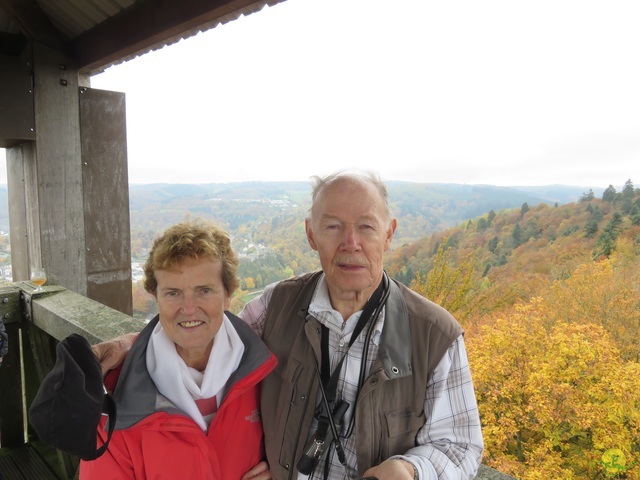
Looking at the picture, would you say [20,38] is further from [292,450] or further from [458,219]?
[458,219]

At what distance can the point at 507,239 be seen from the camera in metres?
16.5

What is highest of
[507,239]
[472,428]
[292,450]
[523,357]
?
[472,428]

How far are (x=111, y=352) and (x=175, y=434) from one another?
336 millimetres

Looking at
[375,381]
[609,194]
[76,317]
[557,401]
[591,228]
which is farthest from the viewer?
[609,194]

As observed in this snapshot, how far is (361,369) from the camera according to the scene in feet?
4.23

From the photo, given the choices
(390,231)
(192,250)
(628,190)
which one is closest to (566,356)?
(390,231)

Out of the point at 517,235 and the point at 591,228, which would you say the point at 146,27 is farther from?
the point at 517,235

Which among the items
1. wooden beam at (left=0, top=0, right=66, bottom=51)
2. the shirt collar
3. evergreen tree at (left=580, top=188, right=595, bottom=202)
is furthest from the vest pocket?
evergreen tree at (left=580, top=188, right=595, bottom=202)

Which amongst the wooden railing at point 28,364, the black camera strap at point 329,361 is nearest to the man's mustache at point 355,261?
the black camera strap at point 329,361

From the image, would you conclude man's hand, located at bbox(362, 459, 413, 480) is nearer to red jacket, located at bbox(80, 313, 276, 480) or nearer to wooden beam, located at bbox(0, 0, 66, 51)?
red jacket, located at bbox(80, 313, 276, 480)

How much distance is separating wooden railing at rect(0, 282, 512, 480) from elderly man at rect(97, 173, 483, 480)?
1240 mm

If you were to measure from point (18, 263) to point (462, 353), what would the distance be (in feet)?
12.2

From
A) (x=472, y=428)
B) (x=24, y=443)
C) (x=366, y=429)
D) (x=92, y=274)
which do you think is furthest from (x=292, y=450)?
(x=92, y=274)

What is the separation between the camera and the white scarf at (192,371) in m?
1.28
